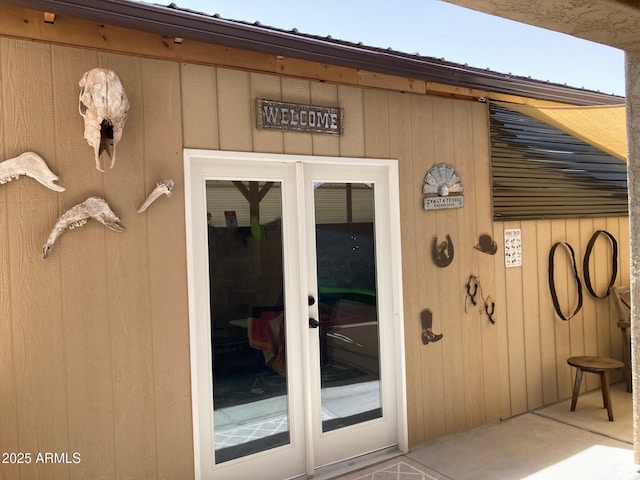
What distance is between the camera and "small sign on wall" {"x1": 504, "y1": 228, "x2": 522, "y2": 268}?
171 inches

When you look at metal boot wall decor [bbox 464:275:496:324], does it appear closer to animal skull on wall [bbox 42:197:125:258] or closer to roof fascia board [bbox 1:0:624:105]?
roof fascia board [bbox 1:0:624:105]

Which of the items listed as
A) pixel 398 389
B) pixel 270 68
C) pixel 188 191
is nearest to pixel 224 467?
pixel 398 389

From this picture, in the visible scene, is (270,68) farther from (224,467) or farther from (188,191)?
(224,467)

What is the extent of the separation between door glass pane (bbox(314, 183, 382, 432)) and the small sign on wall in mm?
1378

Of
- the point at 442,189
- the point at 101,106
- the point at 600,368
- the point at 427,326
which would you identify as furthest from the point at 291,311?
the point at 600,368

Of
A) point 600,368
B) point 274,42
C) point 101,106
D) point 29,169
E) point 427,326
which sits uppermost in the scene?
point 274,42

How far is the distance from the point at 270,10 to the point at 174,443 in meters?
4.20

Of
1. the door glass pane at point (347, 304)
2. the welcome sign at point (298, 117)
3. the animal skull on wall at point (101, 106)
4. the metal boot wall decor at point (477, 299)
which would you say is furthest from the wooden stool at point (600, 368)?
the animal skull on wall at point (101, 106)

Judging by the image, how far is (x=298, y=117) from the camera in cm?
329

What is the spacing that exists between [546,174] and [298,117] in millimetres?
2645

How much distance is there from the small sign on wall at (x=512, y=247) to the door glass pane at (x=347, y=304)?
4.52ft

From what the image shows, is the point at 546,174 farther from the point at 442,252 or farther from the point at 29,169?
the point at 29,169

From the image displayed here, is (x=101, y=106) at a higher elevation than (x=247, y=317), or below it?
higher

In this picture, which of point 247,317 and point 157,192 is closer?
point 157,192
